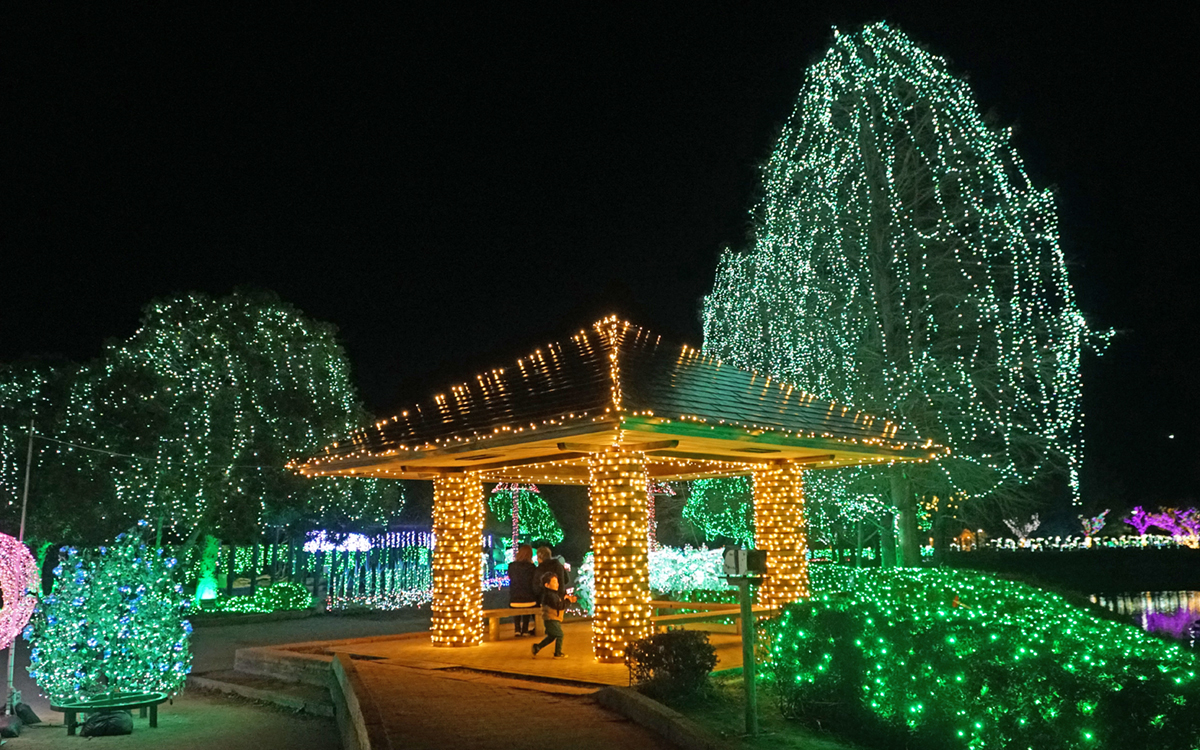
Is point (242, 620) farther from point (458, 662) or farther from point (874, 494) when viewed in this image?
point (874, 494)

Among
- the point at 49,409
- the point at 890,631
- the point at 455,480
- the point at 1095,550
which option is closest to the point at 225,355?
the point at 49,409

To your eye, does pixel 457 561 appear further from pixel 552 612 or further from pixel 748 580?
pixel 748 580

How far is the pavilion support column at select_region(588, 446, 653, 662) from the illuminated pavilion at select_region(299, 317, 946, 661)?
A: 1 centimetres

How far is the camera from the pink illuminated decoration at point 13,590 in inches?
397

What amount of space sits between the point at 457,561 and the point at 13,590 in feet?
18.5

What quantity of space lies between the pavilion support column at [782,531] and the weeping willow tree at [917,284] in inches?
237

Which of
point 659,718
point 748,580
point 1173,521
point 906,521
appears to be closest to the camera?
point 748,580

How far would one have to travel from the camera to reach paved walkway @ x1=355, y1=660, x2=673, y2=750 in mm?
7453

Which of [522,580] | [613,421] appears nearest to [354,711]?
[613,421]

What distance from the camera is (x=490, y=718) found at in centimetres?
843

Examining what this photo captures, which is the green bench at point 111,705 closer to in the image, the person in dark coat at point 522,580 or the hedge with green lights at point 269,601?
the person in dark coat at point 522,580

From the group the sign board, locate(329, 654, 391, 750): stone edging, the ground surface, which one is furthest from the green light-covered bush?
the ground surface

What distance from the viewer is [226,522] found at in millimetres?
25594

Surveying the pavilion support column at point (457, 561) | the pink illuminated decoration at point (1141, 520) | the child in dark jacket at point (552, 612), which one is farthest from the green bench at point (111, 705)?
the pink illuminated decoration at point (1141, 520)
